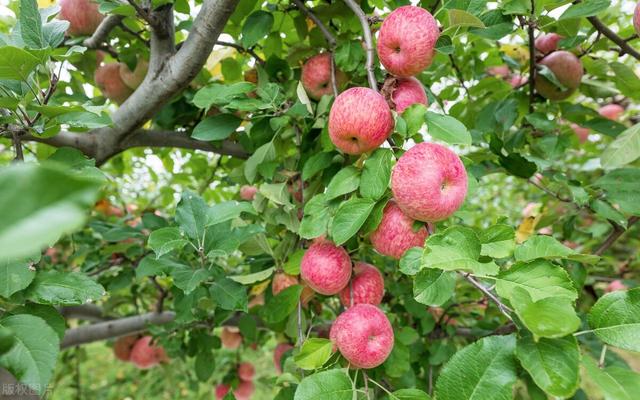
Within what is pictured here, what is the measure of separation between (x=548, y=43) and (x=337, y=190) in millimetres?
1110

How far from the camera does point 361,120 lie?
0.86 metres

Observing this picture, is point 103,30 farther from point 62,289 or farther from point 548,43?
point 548,43

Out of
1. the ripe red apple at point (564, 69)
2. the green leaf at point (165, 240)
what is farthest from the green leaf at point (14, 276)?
the ripe red apple at point (564, 69)

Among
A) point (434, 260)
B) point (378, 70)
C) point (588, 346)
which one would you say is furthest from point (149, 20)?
point (588, 346)

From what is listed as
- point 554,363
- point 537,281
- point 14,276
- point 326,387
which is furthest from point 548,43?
point 14,276

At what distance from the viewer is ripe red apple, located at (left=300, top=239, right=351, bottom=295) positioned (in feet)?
3.22

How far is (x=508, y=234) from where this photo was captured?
780mm

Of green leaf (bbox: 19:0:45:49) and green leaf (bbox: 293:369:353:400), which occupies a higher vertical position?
green leaf (bbox: 19:0:45:49)

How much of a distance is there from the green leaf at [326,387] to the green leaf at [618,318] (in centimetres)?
40

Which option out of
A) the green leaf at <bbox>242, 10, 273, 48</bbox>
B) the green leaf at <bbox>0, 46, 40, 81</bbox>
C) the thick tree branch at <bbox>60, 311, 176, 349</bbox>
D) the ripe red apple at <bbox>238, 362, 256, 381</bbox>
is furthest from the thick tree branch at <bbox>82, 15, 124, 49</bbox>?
the ripe red apple at <bbox>238, 362, 256, 381</bbox>

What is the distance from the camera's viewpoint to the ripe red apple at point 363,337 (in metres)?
0.89

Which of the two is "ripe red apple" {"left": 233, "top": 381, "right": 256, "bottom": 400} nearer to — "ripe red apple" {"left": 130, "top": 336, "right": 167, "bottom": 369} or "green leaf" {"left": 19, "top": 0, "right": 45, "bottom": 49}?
"ripe red apple" {"left": 130, "top": 336, "right": 167, "bottom": 369}

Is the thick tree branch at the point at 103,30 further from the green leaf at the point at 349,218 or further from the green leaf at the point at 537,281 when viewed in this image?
the green leaf at the point at 537,281

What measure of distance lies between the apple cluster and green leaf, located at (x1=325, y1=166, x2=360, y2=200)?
5.15 ft
